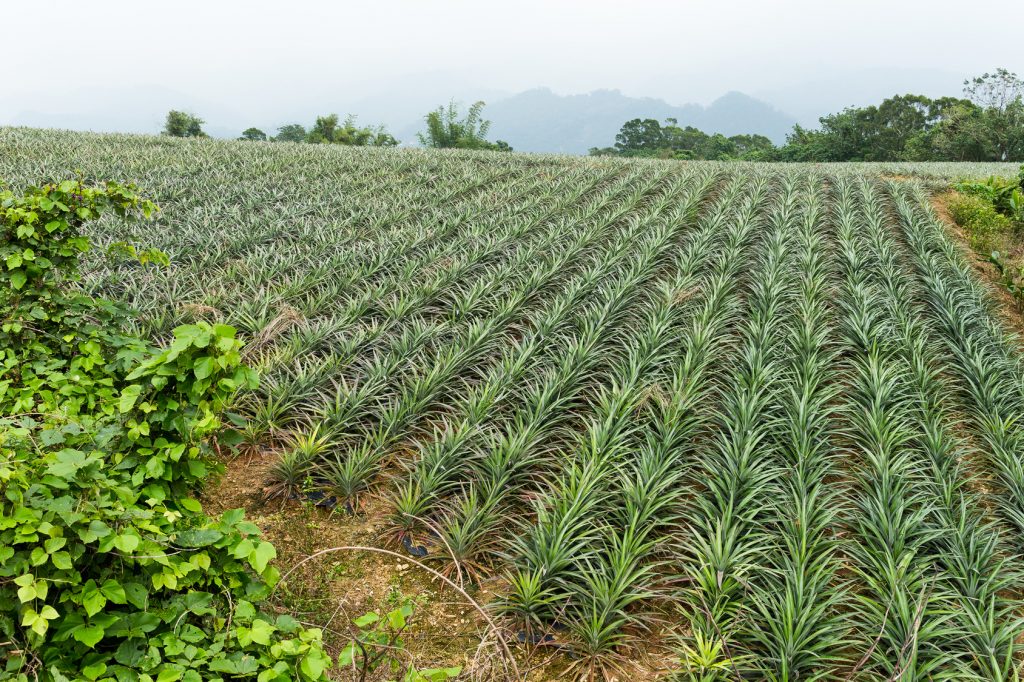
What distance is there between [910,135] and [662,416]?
148 feet

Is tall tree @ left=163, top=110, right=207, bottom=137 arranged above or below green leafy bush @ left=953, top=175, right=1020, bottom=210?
above

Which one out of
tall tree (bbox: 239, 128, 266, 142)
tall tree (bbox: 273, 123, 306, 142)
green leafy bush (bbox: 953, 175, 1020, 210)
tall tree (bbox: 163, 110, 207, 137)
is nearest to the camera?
green leafy bush (bbox: 953, 175, 1020, 210)

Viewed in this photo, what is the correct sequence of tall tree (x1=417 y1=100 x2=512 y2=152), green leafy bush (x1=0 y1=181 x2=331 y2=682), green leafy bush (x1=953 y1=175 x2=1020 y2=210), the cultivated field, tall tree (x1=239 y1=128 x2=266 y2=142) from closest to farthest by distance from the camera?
green leafy bush (x1=0 y1=181 x2=331 y2=682) < the cultivated field < green leafy bush (x1=953 y1=175 x2=1020 y2=210) < tall tree (x1=417 y1=100 x2=512 y2=152) < tall tree (x1=239 y1=128 x2=266 y2=142)

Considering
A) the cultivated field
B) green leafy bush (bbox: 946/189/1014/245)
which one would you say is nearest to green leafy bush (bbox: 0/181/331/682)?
the cultivated field

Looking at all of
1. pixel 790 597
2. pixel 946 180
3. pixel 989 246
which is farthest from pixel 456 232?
pixel 946 180

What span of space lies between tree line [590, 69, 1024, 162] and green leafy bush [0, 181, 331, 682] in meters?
41.5

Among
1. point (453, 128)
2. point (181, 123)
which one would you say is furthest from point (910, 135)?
point (181, 123)

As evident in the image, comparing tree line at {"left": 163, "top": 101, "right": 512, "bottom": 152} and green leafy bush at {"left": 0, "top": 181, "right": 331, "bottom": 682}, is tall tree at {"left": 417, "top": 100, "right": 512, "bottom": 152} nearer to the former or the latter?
tree line at {"left": 163, "top": 101, "right": 512, "bottom": 152}

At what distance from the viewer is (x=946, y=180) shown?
12297 millimetres

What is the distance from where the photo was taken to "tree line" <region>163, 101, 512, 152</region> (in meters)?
24.5

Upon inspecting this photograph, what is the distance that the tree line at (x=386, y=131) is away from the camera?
80.5 ft

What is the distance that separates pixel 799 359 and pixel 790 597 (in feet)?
8.80

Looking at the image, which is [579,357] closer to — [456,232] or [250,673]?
[250,673]

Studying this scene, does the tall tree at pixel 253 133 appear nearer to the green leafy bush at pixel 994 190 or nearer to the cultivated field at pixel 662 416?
the cultivated field at pixel 662 416
